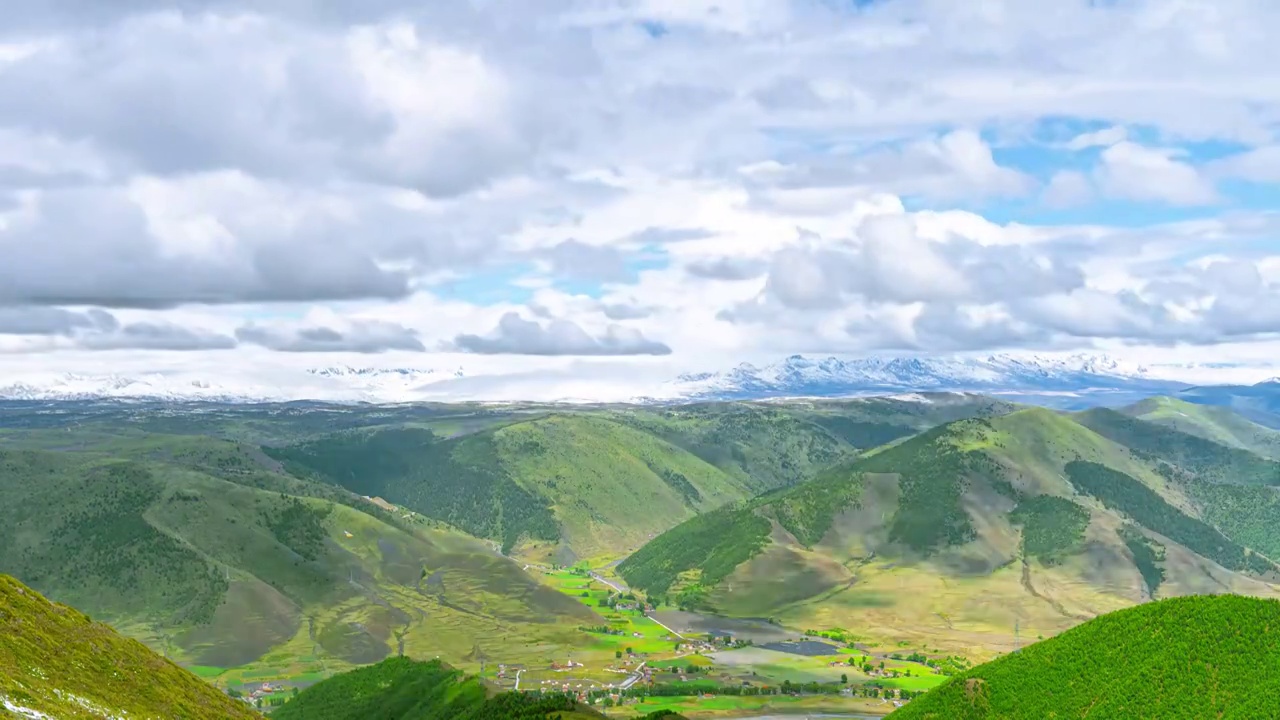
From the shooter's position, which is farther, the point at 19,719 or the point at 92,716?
the point at 92,716
